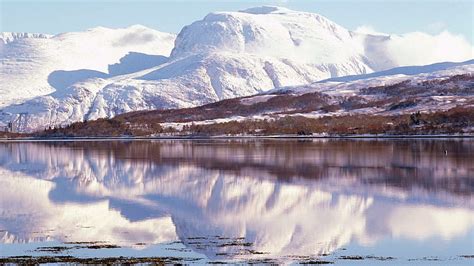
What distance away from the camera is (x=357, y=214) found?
37250 millimetres

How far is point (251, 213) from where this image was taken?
38688mm

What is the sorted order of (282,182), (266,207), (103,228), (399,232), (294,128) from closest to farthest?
(399,232) → (103,228) → (266,207) → (282,182) → (294,128)

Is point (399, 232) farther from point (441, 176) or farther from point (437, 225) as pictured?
point (441, 176)

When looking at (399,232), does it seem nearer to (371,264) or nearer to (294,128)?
(371,264)

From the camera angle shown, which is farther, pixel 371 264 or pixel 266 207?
pixel 266 207

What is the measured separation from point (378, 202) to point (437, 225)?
7803 mm

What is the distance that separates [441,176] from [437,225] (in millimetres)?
21477

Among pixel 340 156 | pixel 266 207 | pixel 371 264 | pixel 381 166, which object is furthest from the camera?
pixel 340 156

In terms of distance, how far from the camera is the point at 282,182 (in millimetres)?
53000

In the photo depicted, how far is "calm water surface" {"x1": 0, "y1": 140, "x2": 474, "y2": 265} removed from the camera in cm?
2886

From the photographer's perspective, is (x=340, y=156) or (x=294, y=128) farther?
(x=294, y=128)

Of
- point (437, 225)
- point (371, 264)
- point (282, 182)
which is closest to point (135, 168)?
point (282, 182)

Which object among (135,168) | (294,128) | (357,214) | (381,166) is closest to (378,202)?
(357,214)

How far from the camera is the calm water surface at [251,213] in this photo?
28859 millimetres
